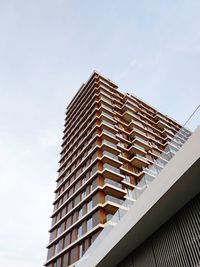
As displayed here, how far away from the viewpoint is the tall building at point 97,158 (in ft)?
95.1

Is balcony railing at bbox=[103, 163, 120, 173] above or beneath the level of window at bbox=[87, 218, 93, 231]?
above

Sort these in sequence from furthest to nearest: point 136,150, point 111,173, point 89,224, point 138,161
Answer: point 136,150
point 138,161
point 111,173
point 89,224

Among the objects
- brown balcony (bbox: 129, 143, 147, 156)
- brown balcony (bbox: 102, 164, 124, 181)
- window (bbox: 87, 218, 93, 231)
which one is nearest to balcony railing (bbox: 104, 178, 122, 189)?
brown balcony (bbox: 102, 164, 124, 181)

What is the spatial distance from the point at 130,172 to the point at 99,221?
392 inches

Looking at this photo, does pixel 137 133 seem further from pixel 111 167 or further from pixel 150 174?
pixel 150 174

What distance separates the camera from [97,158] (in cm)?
3275

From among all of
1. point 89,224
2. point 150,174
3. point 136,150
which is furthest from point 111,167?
point 150,174

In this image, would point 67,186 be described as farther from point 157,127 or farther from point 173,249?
point 173,249

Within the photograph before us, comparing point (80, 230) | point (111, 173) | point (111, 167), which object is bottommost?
point (80, 230)

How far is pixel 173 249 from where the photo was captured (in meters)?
8.69

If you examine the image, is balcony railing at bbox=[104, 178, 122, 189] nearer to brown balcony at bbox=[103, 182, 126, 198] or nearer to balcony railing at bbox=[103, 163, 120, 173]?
brown balcony at bbox=[103, 182, 126, 198]

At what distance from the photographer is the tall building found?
95.1 ft

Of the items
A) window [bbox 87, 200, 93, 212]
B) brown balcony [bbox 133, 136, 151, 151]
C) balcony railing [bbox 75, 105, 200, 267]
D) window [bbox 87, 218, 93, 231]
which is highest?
brown balcony [bbox 133, 136, 151, 151]

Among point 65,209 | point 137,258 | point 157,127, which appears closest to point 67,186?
point 65,209
